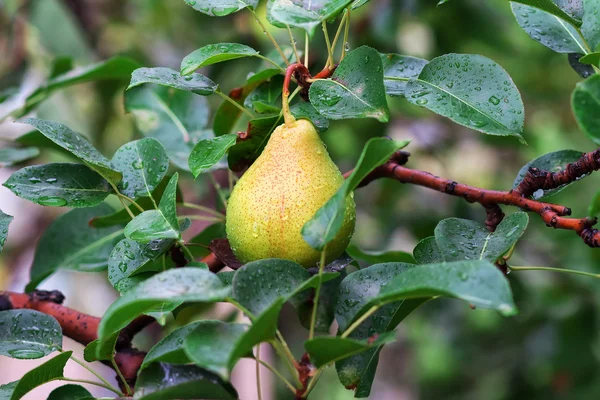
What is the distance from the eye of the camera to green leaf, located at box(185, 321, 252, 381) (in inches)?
13.9

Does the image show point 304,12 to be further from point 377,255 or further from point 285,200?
point 377,255

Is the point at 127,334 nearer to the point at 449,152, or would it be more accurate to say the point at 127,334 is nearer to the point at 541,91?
the point at 449,152

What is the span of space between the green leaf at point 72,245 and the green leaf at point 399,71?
1.20 feet

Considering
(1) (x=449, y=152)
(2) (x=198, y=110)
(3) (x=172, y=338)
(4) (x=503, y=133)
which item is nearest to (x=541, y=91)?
(1) (x=449, y=152)

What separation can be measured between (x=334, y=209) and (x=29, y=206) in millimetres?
2095

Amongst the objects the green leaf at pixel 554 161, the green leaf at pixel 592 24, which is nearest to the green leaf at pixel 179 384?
the green leaf at pixel 554 161

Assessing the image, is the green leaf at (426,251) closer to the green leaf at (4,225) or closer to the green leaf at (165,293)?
the green leaf at (165,293)

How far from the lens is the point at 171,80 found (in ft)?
1.75

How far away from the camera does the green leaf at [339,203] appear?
402 mm

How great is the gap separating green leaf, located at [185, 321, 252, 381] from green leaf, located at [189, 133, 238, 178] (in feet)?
0.47

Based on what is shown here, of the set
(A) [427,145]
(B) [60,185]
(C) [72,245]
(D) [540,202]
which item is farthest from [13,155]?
(A) [427,145]

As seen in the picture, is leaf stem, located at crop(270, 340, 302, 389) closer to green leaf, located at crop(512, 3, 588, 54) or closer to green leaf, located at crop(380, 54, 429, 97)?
green leaf, located at crop(380, 54, 429, 97)

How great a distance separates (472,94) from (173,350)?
0.95 ft

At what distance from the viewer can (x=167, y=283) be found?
14.7 inches
